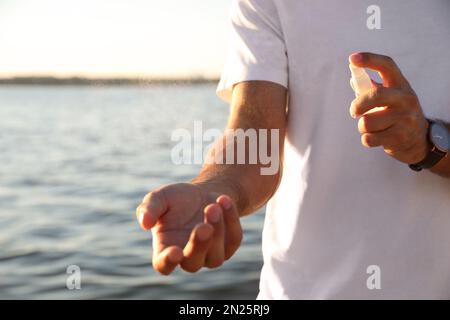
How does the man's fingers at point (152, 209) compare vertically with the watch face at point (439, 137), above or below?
below

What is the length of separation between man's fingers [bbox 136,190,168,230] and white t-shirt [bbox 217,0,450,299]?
2.05ft

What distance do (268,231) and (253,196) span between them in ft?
0.95

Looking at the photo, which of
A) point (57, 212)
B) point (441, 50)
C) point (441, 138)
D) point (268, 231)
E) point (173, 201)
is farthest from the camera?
point (57, 212)

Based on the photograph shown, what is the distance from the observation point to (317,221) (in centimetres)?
202

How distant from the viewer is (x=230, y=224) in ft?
4.82

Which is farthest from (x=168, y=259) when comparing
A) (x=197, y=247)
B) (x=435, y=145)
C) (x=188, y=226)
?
(x=435, y=145)

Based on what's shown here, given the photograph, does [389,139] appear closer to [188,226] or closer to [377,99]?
[377,99]

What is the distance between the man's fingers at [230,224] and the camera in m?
1.45

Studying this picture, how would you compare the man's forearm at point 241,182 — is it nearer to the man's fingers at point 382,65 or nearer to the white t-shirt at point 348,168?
the white t-shirt at point 348,168

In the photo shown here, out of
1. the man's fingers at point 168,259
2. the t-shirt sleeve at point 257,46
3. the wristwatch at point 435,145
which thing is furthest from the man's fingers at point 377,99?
the man's fingers at point 168,259

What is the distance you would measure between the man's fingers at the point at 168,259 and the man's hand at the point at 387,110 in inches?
22.0

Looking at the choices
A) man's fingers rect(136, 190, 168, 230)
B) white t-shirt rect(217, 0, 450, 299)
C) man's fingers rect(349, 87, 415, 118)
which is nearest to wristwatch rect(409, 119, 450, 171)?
white t-shirt rect(217, 0, 450, 299)
